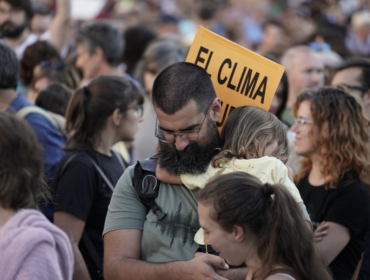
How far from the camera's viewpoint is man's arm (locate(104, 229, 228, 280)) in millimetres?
2445

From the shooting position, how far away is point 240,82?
3084mm

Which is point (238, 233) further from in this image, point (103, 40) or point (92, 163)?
point (103, 40)

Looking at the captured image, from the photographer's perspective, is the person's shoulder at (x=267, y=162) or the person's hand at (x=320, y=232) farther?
the person's hand at (x=320, y=232)

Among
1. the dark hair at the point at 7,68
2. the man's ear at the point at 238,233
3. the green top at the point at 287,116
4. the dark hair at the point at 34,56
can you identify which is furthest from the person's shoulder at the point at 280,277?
the dark hair at the point at 34,56

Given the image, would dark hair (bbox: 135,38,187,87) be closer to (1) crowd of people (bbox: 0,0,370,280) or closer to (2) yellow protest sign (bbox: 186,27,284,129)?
(1) crowd of people (bbox: 0,0,370,280)

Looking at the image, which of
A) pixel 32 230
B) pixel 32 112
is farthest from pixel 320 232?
pixel 32 112

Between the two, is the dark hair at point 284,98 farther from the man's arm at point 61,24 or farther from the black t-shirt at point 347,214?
the man's arm at point 61,24

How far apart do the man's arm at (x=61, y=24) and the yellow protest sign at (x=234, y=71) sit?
16.2 ft

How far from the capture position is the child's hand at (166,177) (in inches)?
107

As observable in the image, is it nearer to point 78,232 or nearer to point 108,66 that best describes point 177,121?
point 78,232

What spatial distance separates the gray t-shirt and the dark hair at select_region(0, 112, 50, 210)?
54 centimetres

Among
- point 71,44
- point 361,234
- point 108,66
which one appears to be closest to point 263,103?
point 361,234

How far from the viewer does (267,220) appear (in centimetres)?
233

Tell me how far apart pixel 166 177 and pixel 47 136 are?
1.87m
